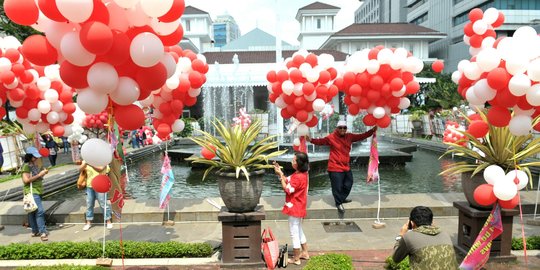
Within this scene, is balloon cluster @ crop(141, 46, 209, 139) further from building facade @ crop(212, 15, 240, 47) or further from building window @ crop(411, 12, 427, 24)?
building facade @ crop(212, 15, 240, 47)

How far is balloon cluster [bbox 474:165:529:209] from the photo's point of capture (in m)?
4.26

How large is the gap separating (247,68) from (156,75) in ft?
99.4

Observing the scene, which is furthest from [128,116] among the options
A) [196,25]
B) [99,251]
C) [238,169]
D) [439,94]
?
[196,25]

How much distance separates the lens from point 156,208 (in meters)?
7.39

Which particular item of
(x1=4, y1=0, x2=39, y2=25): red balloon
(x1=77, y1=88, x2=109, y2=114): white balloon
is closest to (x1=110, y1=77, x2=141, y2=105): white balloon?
(x1=77, y1=88, x2=109, y2=114): white balloon

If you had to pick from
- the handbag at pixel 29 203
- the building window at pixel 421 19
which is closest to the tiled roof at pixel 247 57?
the building window at pixel 421 19

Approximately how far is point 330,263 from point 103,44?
11.3 ft

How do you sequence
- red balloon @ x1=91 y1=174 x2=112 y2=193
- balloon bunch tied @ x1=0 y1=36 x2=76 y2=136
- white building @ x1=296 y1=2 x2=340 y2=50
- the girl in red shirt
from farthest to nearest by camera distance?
white building @ x1=296 y1=2 x2=340 y2=50 < balloon bunch tied @ x1=0 y1=36 x2=76 y2=136 < the girl in red shirt < red balloon @ x1=91 y1=174 x2=112 y2=193

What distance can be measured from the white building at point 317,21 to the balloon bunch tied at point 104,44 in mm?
53221

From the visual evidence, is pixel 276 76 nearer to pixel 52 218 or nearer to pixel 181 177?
pixel 52 218

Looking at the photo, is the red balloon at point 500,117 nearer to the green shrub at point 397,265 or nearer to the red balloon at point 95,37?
the green shrub at point 397,265

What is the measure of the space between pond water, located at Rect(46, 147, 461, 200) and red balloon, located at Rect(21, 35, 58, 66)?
21.3ft

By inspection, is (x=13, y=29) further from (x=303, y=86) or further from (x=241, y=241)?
(x=241, y=241)

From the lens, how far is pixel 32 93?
667 cm
